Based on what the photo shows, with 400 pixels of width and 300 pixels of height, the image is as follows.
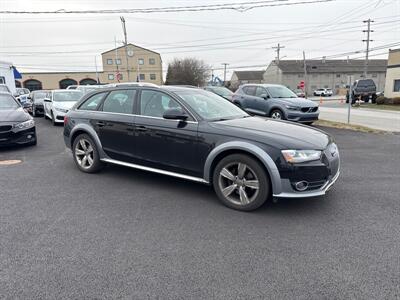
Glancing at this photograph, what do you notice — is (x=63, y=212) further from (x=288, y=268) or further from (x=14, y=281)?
(x=288, y=268)

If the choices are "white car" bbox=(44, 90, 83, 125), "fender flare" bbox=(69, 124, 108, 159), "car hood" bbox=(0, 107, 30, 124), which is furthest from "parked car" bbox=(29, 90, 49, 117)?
"fender flare" bbox=(69, 124, 108, 159)

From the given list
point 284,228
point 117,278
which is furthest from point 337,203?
point 117,278

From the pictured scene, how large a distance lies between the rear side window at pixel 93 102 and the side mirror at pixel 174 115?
1832 mm

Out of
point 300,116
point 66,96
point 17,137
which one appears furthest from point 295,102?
point 66,96

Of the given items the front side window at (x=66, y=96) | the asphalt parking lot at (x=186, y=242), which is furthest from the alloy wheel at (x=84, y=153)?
the front side window at (x=66, y=96)

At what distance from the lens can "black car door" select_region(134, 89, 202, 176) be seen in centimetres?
419

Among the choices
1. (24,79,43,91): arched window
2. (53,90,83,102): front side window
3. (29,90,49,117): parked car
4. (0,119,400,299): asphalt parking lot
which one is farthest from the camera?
(24,79,43,91): arched window

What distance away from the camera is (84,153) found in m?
5.59

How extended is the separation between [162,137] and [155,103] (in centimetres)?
62

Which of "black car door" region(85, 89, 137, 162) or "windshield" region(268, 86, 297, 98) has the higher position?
"windshield" region(268, 86, 297, 98)

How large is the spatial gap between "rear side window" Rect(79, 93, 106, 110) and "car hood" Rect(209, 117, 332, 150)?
8.00 ft

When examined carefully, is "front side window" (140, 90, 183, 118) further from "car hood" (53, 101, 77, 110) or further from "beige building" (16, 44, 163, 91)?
"beige building" (16, 44, 163, 91)

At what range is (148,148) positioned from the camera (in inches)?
181

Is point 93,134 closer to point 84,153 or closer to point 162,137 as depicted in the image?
point 84,153
